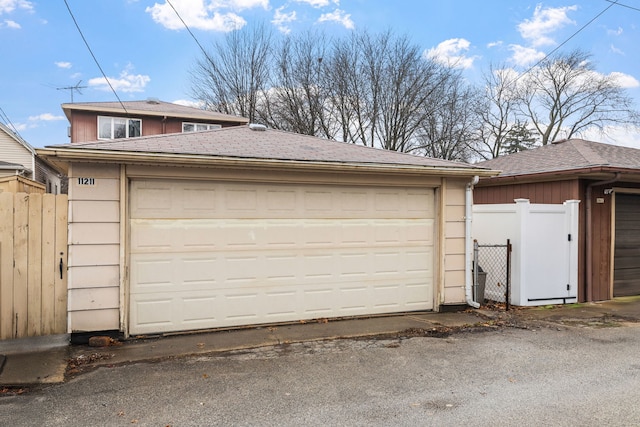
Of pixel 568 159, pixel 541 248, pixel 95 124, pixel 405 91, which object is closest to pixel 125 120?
pixel 95 124

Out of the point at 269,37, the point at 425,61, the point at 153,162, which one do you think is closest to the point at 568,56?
the point at 425,61

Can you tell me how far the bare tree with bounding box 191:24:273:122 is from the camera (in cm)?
2202

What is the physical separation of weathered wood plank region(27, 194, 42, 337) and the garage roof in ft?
2.39

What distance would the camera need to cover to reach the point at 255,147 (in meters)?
6.30

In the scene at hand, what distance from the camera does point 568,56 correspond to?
26.3 meters

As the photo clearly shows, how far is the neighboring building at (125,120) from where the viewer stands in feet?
59.3

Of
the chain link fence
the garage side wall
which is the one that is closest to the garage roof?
the garage side wall

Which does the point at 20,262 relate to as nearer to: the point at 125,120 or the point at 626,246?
the point at 626,246

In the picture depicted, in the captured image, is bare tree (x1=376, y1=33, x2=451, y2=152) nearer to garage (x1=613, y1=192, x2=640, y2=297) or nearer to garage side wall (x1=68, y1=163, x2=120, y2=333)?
garage (x1=613, y1=192, x2=640, y2=297)

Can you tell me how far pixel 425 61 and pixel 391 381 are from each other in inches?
845

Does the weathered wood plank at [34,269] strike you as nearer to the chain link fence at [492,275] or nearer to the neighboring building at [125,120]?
the chain link fence at [492,275]

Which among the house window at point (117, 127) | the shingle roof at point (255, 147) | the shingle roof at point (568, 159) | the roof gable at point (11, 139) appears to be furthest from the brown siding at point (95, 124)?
the shingle roof at point (568, 159)

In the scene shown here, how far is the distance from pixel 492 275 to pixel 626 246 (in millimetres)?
3055

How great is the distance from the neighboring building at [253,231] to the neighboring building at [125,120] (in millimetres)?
12990
